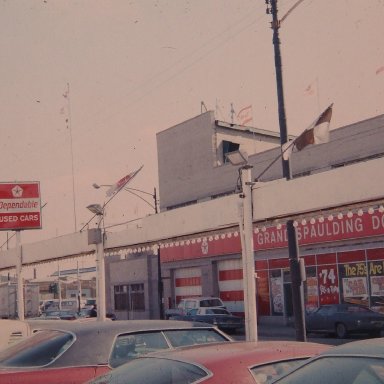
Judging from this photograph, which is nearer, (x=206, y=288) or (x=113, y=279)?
(x=206, y=288)

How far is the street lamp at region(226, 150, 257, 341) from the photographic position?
11.6 m

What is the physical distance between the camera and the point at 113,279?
49656 mm

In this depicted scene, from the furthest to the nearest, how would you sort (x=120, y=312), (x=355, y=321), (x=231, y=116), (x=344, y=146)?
(x=231, y=116) → (x=120, y=312) → (x=344, y=146) → (x=355, y=321)

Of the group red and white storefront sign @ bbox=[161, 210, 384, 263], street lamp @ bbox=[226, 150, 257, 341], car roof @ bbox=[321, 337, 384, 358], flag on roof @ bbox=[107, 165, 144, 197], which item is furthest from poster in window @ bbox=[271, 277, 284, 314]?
car roof @ bbox=[321, 337, 384, 358]

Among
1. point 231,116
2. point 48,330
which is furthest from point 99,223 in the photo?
point 231,116

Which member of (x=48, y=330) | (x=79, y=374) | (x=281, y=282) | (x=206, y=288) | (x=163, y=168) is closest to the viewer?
(x=79, y=374)

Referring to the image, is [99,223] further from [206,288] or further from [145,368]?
[206,288]

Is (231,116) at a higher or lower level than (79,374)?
higher

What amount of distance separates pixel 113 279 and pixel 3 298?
642 inches

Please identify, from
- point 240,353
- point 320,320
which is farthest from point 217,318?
point 240,353

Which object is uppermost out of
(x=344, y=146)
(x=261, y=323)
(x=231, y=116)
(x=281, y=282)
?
(x=231, y=116)

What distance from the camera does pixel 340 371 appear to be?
13.0 feet

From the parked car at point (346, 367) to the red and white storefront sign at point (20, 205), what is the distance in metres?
19.7

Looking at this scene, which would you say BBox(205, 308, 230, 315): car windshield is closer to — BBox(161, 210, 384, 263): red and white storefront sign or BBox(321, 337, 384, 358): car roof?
BBox(161, 210, 384, 263): red and white storefront sign
